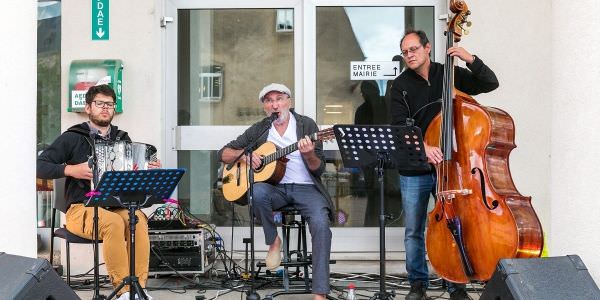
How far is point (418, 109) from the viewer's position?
4.56m

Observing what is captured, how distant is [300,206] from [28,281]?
2.33 m

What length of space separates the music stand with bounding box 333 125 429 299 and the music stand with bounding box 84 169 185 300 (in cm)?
95

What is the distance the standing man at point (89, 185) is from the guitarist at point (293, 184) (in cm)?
78

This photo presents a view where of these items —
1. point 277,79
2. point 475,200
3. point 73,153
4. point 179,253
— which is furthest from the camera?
point 277,79

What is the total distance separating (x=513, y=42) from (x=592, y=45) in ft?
8.71

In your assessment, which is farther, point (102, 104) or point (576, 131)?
point (102, 104)

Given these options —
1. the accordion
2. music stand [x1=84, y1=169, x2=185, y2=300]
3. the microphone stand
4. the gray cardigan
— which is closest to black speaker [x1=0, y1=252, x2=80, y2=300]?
music stand [x1=84, y1=169, x2=185, y2=300]

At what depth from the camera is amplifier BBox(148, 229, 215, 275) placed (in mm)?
5266

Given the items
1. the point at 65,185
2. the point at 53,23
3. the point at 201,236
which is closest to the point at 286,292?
the point at 201,236

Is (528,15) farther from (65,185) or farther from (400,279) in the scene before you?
(65,185)

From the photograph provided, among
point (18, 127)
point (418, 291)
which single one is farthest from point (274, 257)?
point (18, 127)

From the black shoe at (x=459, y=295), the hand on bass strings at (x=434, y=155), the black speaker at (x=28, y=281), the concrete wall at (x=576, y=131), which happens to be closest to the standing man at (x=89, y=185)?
the black speaker at (x=28, y=281)

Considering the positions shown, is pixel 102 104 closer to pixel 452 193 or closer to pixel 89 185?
pixel 89 185

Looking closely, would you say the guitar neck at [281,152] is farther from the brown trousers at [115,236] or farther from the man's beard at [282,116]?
the brown trousers at [115,236]
